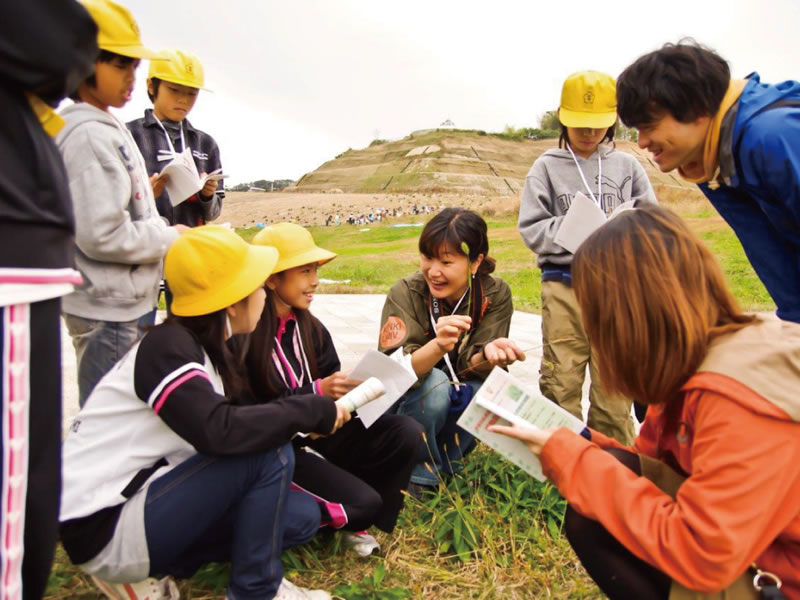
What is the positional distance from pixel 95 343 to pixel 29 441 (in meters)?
1.07

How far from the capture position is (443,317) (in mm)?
2473

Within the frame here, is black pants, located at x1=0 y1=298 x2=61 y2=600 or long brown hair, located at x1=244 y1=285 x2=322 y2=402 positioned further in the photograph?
long brown hair, located at x1=244 y1=285 x2=322 y2=402

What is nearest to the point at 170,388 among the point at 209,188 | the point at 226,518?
the point at 226,518

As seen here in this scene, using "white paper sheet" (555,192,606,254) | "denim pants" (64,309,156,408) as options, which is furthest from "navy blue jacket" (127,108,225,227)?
"white paper sheet" (555,192,606,254)

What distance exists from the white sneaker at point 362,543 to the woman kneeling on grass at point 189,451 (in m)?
0.30

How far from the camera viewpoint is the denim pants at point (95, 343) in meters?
2.09

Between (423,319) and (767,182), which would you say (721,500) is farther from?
(423,319)

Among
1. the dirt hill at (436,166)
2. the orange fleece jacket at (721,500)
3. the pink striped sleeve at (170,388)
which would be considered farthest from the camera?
the dirt hill at (436,166)

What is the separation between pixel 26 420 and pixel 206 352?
68 centimetres

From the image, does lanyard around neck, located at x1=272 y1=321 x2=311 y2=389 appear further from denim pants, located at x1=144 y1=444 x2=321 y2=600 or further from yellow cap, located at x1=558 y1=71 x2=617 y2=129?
yellow cap, located at x1=558 y1=71 x2=617 y2=129

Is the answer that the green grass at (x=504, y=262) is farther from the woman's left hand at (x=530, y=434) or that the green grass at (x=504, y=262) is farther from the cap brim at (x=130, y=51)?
the cap brim at (x=130, y=51)

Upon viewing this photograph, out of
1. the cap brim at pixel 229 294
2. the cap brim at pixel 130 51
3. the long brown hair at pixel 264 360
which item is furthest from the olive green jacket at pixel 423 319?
the cap brim at pixel 130 51

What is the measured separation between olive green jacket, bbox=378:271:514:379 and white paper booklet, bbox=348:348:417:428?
0.49 meters

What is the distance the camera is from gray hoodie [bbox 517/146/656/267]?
3.04 m
